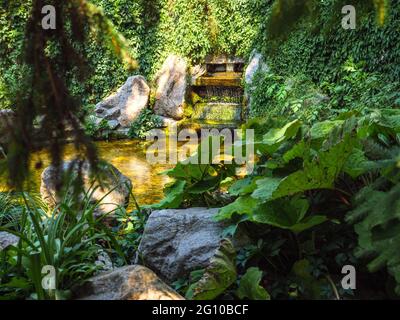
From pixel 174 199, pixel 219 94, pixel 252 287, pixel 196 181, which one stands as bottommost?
pixel 252 287

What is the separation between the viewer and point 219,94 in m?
11.6

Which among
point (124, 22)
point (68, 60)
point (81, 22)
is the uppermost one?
point (124, 22)

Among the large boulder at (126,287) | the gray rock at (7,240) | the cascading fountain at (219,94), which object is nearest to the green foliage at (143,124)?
the cascading fountain at (219,94)

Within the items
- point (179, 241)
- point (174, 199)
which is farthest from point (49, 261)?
point (174, 199)

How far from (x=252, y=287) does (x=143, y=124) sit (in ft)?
30.2

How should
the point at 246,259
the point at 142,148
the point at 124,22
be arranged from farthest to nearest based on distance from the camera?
the point at 124,22, the point at 142,148, the point at 246,259

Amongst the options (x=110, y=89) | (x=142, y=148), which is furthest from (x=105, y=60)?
(x=142, y=148)

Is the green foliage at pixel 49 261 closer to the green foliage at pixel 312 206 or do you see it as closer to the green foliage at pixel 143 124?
the green foliage at pixel 312 206

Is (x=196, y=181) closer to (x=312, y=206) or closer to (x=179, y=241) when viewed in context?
(x=179, y=241)

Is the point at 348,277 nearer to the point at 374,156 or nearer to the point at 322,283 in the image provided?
the point at 322,283

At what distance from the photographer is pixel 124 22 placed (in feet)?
40.8

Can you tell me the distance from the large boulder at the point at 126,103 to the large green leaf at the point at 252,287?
9.15 m

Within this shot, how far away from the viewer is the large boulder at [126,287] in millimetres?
2029
